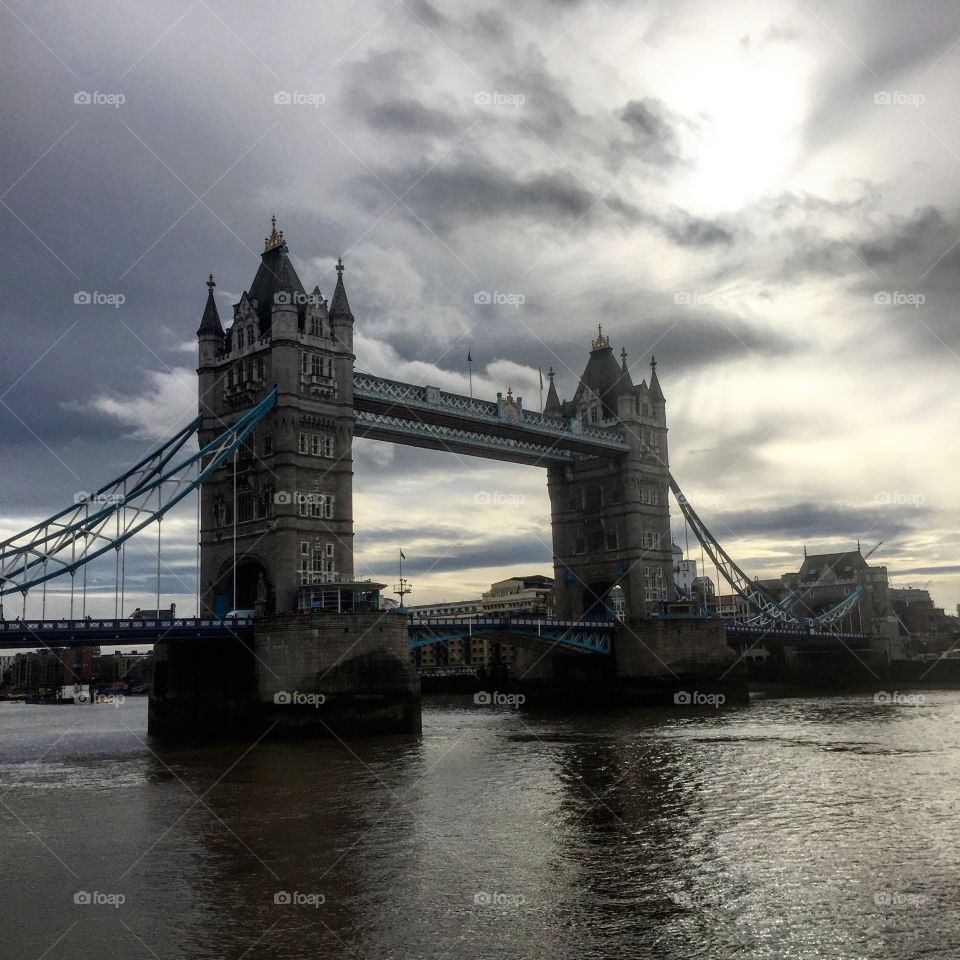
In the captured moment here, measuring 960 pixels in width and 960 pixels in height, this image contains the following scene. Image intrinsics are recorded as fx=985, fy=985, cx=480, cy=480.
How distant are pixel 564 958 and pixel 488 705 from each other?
6724 centimetres

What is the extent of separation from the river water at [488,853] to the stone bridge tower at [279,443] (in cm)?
1414

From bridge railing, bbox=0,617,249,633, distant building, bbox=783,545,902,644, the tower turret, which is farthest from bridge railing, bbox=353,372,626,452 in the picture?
distant building, bbox=783,545,902,644

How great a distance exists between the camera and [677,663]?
70438 mm

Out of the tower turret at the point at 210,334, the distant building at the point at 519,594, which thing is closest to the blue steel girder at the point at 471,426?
the tower turret at the point at 210,334

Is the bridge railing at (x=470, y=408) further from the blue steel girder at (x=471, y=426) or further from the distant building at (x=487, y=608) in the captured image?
the distant building at (x=487, y=608)

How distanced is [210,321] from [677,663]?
3946cm

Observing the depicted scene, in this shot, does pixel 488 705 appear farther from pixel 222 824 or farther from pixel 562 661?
pixel 222 824

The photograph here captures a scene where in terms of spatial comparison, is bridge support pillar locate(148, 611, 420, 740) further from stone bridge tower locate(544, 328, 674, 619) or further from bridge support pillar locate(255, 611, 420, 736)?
stone bridge tower locate(544, 328, 674, 619)

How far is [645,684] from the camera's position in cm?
7056

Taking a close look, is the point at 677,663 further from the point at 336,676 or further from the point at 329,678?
the point at 329,678

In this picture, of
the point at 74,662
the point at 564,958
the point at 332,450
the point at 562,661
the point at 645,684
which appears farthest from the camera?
the point at 74,662

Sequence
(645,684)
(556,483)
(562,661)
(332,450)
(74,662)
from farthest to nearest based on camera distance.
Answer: (74,662) < (556,483) < (562,661) < (645,684) < (332,450)

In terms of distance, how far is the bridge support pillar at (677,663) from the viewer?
70000 millimetres

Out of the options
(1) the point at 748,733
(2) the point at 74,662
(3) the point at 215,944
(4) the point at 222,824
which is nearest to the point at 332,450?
(1) the point at 748,733
